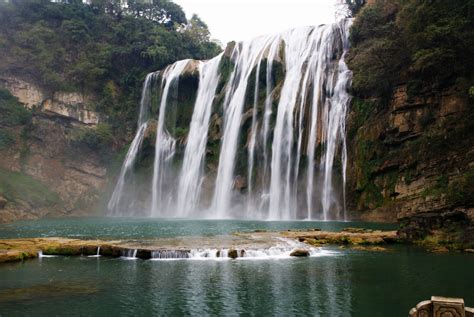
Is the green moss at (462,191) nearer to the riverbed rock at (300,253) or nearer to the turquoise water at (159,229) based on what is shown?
the turquoise water at (159,229)

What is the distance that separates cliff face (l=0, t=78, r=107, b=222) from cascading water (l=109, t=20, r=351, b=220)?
161 inches

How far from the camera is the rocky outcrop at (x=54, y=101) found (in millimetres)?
51844

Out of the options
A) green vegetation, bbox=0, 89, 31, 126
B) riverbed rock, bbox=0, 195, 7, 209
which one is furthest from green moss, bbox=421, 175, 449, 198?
green vegetation, bbox=0, 89, 31, 126

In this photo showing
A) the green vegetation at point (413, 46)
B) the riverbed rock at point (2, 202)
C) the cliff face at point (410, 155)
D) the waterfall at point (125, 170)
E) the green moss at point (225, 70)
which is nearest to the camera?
the cliff face at point (410, 155)

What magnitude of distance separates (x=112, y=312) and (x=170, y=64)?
162 feet

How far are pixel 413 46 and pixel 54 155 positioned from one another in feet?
132

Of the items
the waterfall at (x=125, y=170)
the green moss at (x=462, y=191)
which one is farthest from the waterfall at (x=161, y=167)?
the green moss at (x=462, y=191)

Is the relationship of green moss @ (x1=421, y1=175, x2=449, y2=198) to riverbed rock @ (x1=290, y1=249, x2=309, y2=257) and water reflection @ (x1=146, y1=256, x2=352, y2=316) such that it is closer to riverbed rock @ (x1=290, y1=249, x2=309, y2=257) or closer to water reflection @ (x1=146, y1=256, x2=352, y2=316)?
riverbed rock @ (x1=290, y1=249, x2=309, y2=257)

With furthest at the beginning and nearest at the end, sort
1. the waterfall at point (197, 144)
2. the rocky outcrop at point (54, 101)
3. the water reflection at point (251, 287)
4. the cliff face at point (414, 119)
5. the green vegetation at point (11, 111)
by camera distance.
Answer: the rocky outcrop at point (54, 101)
the green vegetation at point (11, 111)
the waterfall at point (197, 144)
the cliff face at point (414, 119)
the water reflection at point (251, 287)

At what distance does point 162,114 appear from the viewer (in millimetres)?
50969

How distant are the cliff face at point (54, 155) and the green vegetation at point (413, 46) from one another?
32.3 m

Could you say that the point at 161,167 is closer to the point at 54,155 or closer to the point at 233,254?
the point at 54,155

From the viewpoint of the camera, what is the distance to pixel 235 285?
12359 mm

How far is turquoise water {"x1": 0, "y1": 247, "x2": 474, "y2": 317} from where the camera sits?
1023cm
